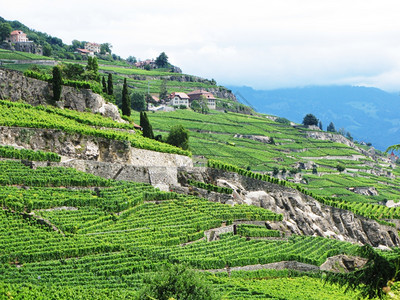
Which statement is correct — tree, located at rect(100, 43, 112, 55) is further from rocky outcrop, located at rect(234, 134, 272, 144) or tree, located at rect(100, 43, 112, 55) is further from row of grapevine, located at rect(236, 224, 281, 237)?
row of grapevine, located at rect(236, 224, 281, 237)

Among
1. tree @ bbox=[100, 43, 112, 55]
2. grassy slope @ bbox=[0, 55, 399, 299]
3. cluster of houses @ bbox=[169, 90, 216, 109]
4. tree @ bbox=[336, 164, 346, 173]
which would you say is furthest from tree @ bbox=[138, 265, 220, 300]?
tree @ bbox=[100, 43, 112, 55]

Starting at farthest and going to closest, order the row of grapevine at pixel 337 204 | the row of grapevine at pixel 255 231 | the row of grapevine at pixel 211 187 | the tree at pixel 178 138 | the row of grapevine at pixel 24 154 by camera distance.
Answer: the tree at pixel 178 138, the row of grapevine at pixel 337 204, the row of grapevine at pixel 211 187, the row of grapevine at pixel 255 231, the row of grapevine at pixel 24 154

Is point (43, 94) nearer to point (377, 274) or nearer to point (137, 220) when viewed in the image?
point (137, 220)

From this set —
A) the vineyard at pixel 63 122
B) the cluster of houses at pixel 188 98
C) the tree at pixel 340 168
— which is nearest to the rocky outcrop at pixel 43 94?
the vineyard at pixel 63 122

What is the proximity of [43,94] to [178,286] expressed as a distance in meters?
32.8

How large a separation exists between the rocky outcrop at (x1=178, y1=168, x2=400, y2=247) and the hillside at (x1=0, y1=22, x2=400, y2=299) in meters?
0.17

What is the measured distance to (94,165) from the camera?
143 feet

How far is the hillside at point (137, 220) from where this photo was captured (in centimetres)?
2631

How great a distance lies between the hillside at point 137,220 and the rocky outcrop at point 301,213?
165 millimetres

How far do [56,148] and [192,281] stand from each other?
25.1m

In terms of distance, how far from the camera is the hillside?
26.3m

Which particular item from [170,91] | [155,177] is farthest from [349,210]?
[170,91]

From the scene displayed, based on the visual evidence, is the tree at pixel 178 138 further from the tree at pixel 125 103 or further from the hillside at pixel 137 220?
the hillside at pixel 137 220

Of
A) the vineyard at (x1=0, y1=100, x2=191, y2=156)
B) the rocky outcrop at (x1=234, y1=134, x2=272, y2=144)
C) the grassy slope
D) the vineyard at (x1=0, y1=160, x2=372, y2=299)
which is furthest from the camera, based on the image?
the rocky outcrop at (x1=234, y1=134, x2=272, y2=144)
